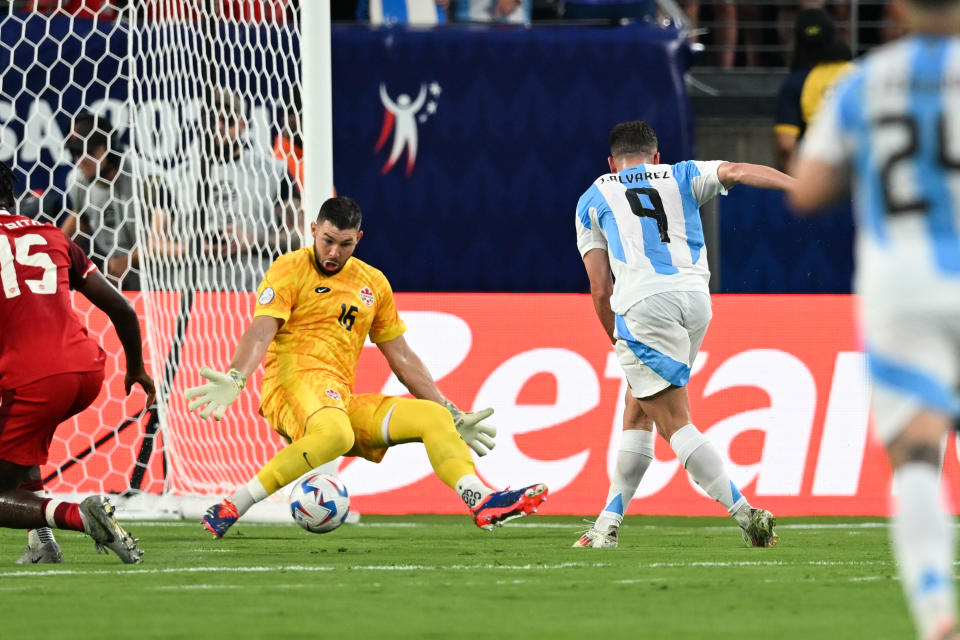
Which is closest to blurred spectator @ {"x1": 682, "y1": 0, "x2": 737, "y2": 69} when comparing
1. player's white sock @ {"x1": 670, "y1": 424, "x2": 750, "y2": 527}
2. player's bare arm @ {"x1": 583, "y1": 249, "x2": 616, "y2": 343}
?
player's bare arm @ {"x1": 583, "y1": 249, "x2": 616, "y2": 343}

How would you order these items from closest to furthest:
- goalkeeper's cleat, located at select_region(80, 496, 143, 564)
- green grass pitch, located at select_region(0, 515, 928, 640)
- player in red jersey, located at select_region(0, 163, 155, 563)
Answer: green grass pitch, located at select_region(0, 515, 928, 640)
goalkeeper's cleat, located at select_region(80, 496, 143, 564)
player in red jersey, located at select_region(0, 163, 155, 563)

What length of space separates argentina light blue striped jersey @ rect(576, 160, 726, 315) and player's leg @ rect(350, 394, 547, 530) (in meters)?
0.99

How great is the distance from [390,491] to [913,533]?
21.1ft

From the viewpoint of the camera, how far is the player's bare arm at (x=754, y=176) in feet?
Result: 22.3

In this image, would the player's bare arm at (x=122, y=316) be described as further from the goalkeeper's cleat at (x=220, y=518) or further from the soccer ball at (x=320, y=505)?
the soccer ball at (x=320, y=505)

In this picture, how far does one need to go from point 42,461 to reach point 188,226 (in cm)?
329

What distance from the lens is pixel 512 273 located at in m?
11.5

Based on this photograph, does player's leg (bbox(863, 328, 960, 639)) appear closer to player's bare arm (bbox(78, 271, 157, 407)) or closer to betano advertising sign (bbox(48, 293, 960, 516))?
player's bare arm (bbox(78, 271, 157, 407))

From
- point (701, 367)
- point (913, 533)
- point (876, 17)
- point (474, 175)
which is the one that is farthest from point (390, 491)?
point (876, 17)

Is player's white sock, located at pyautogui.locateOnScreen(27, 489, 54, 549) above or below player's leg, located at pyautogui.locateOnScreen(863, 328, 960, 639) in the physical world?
below

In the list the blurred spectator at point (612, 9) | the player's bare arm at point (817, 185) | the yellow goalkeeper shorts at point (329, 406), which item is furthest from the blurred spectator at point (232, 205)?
the player's bare arm at point (817, 185)

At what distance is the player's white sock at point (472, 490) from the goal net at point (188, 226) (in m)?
2.30

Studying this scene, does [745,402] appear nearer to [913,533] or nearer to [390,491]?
[390,491]

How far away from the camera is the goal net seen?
951 centimetres
